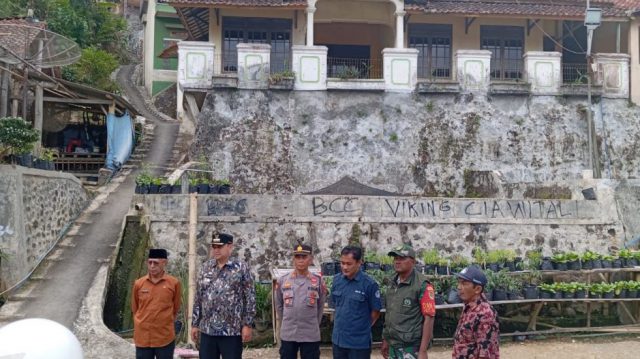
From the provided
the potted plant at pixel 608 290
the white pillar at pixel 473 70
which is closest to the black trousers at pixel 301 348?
the potted plant at pixel 608 290

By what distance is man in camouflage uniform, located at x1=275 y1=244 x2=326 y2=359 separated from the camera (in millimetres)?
5637

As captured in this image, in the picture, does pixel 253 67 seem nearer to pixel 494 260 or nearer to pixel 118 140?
pixel 118 140

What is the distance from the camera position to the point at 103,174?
15336 millimetres

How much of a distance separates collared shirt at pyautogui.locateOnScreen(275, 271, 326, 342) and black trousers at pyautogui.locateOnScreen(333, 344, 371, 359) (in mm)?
293

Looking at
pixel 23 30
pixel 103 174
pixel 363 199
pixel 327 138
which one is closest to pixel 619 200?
pixel 363 199

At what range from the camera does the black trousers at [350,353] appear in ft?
17.5

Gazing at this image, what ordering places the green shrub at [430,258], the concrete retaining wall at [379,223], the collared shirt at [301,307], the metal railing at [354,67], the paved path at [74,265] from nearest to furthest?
the collared shirt at [301,307] < the paved path at [74,265] < the green shrub at [430,258] < the concrete retaining wall at [379,223] < the metal railing at [354,67]

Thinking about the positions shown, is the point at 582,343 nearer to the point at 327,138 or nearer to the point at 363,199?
the point at 363,199

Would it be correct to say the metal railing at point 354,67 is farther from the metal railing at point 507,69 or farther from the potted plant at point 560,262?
the potted plant at point 560,262

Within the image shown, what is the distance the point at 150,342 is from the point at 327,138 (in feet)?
32.5

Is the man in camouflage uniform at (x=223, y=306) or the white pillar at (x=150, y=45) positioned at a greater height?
the white pillar at (x=150, y=45)

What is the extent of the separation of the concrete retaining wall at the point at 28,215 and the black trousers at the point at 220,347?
17.5ft

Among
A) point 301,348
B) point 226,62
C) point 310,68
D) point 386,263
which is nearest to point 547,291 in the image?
point 386,263

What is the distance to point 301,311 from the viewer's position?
222 inches
